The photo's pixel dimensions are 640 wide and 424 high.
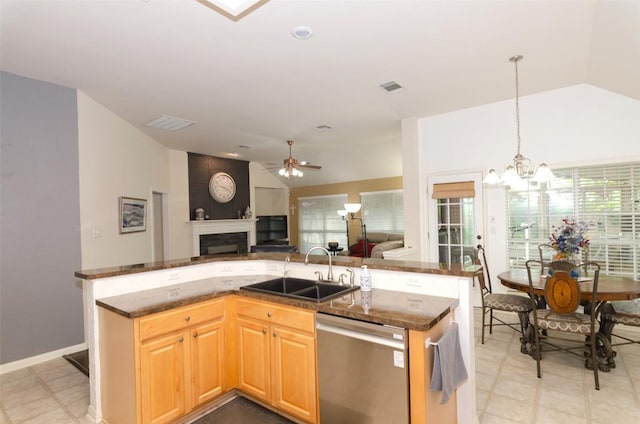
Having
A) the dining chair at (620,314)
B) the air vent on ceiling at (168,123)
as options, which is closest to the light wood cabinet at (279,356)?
the dining chair at (620,314)

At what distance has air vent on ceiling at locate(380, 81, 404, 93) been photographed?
3.69 metres

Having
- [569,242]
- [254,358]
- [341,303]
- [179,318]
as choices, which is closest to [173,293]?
[179,318]

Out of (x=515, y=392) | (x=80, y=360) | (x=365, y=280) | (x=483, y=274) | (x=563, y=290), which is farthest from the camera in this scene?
(x=483, y=274)

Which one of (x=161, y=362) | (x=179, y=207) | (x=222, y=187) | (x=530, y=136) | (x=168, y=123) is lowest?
(x=161, y=362)

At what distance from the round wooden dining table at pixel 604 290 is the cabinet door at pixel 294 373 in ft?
7.14

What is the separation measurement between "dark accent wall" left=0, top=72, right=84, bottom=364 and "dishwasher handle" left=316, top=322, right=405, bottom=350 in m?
3.23

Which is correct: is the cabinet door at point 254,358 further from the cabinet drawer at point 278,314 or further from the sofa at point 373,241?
the sofa at point 373,241

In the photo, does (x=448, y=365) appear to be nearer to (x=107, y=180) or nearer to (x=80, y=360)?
(x=80, y=360)

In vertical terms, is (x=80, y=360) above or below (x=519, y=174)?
below

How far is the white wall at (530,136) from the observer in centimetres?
383

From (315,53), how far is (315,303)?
2214mm

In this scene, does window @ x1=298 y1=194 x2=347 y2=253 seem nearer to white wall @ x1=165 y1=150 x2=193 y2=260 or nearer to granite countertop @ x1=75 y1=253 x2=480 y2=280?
white wall @ x1=165 y1=150 x2=193 y2=260

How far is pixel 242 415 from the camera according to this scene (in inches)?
92.5

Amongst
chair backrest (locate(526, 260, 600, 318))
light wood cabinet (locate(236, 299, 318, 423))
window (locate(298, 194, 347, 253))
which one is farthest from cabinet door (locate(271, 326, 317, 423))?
window (locate(298, 194, 347, 253))
